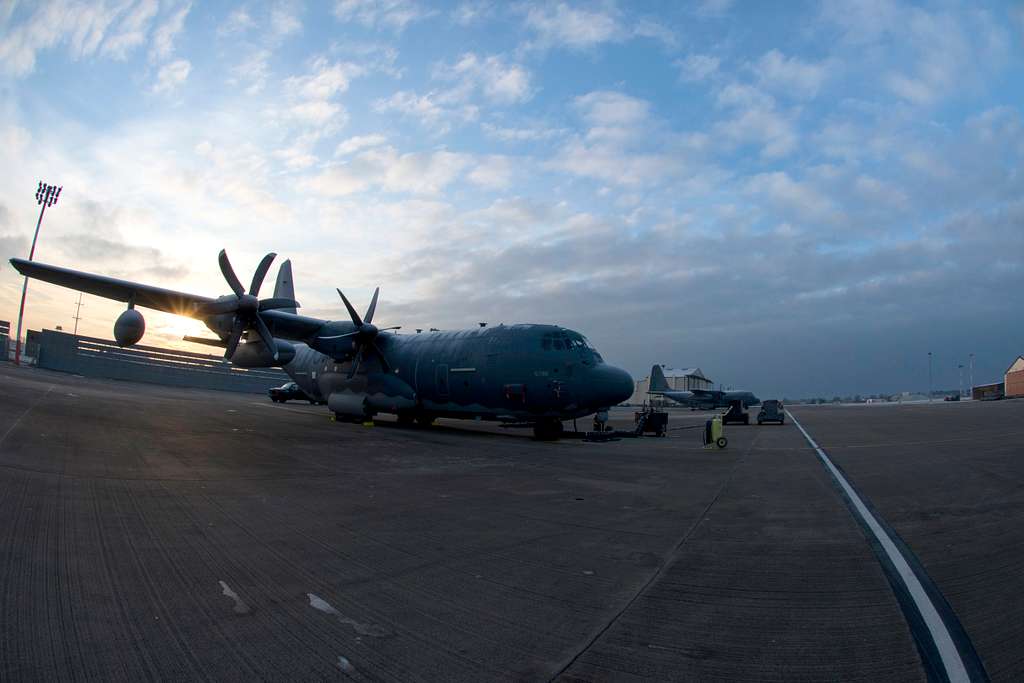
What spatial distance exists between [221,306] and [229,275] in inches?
41.6

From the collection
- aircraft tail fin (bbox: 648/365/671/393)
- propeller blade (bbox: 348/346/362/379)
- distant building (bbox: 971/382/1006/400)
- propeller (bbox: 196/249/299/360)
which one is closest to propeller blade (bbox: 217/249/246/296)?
propeller (bbox: 196/249/299/360)

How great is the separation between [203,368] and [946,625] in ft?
231

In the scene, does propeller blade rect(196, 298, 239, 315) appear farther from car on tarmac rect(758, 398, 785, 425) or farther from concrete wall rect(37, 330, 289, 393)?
concrete wall rect(37, 330, 289, 393)

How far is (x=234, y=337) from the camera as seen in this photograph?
17719 mm

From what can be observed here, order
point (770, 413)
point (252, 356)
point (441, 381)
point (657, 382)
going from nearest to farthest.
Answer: point (252, 356) < point (441, 381) < point (770, 413) < point (657, 382)

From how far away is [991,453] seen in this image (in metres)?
13.9

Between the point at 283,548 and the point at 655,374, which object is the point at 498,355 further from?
the point at 655,374

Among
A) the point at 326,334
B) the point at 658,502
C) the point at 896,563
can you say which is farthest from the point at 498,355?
the point at 896,563

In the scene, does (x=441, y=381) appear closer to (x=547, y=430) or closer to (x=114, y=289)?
(x=547, y=430)

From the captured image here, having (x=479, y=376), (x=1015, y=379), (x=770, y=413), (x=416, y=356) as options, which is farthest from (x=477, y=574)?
(x=1015, y=379)

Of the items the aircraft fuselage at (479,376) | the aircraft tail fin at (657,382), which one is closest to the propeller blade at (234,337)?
the aircraft fuselage at (479,376)

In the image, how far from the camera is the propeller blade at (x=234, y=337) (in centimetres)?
1763

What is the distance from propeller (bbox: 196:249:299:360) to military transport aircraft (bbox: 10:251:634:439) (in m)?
0.03

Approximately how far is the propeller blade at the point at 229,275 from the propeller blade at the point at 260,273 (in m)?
0.37
